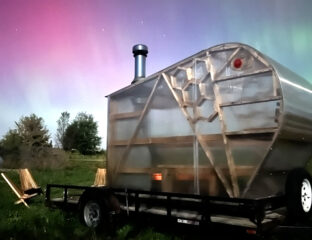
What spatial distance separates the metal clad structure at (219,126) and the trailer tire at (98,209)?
798 millimetres

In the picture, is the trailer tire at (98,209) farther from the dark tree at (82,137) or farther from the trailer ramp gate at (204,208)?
the dark tree at (82,137)

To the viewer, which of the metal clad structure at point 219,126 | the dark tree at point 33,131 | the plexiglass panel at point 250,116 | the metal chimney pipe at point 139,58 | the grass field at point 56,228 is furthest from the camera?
the dark tree at point 33,131

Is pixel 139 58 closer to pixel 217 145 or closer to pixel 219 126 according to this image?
pixel 219 126

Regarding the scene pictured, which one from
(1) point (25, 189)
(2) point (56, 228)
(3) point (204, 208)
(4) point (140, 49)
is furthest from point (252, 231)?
(1) point (25, 189)

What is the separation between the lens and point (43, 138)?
5209 centimetres

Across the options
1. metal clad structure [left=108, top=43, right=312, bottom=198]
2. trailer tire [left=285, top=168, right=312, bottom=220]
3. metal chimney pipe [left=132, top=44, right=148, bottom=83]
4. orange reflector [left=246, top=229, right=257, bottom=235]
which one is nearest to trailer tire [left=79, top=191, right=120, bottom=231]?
metal clad structure [left=108, top=43, right=312, bottom=198]

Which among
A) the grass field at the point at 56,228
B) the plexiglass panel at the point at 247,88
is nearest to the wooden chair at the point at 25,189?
the grass field at the point at 56,228

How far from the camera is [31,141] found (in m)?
50.4

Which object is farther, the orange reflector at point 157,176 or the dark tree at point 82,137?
the dark tree at point 82,137

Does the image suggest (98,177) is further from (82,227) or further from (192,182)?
(192,182)

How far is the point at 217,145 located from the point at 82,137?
55.3 m

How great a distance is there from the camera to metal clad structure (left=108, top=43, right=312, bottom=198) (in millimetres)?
6367

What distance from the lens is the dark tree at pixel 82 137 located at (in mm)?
60256

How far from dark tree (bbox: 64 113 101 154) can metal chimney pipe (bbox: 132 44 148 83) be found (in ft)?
161
